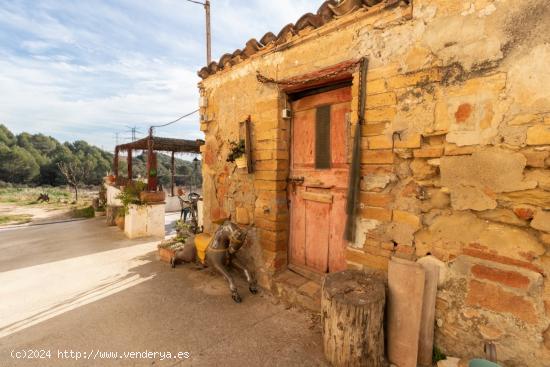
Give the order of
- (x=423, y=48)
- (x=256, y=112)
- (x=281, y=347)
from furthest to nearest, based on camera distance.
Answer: (x=256, y=112) → (x=281, y=347) → (x=423, y=48)

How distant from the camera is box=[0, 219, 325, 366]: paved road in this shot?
90.6 inches

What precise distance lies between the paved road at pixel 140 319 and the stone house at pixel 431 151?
79 cm

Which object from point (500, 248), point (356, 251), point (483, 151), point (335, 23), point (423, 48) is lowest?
point (356, 251)

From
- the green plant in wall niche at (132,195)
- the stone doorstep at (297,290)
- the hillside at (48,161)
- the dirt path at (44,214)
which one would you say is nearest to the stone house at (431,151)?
the stone doorstep at (297,290)

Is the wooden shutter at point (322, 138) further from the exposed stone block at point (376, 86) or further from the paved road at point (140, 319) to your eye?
the paved road at point (140, 319)

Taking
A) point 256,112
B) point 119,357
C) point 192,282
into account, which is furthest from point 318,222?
point 119,357

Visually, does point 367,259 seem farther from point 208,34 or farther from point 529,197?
point 208,34

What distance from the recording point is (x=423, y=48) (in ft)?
7.30

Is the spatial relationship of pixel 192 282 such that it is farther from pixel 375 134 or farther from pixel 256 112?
pixel 375 134

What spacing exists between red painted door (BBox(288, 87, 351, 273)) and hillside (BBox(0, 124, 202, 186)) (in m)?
24.2

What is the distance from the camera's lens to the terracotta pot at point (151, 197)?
6902mm

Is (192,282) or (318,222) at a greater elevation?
(318,222)

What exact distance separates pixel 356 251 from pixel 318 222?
27.3 inches

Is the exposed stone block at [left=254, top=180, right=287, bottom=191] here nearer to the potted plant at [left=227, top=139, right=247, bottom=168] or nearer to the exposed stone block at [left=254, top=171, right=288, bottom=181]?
the exposed stone block at [left=254, top=171, right=288, bottom=181]
